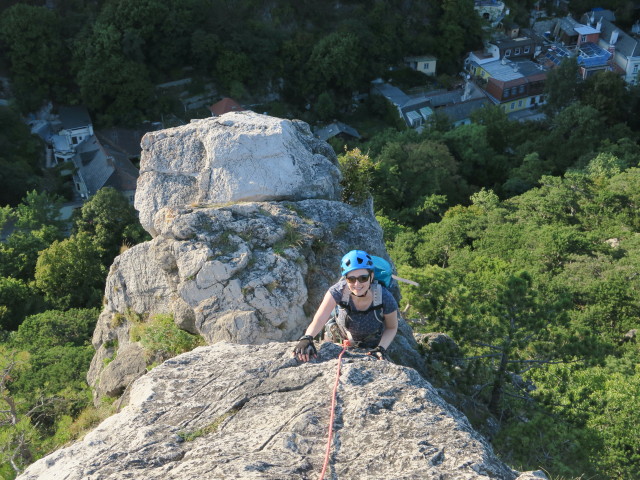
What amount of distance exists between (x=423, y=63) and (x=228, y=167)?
150ft

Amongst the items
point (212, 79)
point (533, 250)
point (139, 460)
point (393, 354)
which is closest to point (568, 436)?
point (393, 354)

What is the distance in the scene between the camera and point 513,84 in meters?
51.3

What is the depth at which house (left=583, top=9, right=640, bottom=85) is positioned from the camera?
54969mm

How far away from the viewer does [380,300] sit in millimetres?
7621

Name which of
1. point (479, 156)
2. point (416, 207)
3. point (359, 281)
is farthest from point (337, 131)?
point (359, 281)

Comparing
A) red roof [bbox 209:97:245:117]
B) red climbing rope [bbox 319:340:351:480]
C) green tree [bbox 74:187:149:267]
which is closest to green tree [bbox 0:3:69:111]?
red roof [bbox 209:97:245:117]

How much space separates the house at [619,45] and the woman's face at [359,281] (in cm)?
5368

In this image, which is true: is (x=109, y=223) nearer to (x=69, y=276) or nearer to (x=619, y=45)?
(x=69, y=276)

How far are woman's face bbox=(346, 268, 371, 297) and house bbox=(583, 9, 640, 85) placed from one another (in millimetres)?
53680

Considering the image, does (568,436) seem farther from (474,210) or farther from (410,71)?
(410,71)

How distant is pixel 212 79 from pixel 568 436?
142 ft

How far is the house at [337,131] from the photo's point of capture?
45.9 m

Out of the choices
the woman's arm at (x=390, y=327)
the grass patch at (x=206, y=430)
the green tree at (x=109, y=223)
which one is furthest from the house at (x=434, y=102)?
the grass patch at (x=206, y=430)

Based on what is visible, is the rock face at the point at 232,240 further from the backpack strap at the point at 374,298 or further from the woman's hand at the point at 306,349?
the woman's hand at the point at 306,349
